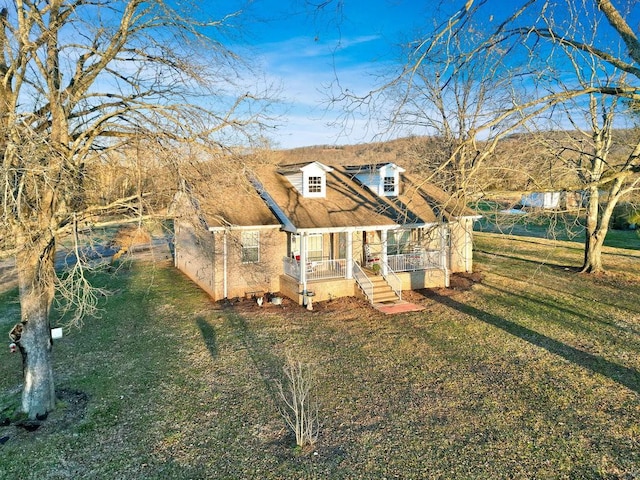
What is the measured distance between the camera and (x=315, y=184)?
18.0 m

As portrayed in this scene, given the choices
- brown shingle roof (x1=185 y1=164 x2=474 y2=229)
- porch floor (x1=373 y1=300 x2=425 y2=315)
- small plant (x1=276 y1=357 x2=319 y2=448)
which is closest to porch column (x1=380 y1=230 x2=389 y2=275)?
brown shingle roof (x1=185 y1=164 x2=474 y2=229)

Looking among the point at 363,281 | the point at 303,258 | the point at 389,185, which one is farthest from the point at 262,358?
the point at 389,185

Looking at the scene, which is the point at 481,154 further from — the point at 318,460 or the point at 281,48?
the point at 318,460

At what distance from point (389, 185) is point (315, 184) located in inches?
143

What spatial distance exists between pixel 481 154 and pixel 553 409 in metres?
5.39

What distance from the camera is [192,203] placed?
29.2 ft

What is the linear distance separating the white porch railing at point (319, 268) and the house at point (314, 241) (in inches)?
1.6

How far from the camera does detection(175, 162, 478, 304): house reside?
53.7 feet

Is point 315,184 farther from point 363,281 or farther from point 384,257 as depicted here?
point 363,281

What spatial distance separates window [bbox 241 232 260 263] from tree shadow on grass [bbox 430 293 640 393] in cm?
775

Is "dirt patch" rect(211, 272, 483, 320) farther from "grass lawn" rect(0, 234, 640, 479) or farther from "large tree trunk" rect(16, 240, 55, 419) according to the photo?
"large tree trunk" rect(16, 240, 55, 419)

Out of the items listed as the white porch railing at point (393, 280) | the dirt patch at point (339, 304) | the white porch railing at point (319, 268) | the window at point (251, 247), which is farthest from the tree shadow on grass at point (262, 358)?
the white porch railing at point (393, 280)

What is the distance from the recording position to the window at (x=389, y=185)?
19438 mm

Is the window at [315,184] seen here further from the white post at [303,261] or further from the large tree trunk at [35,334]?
the large tree trunk at [35,334]
